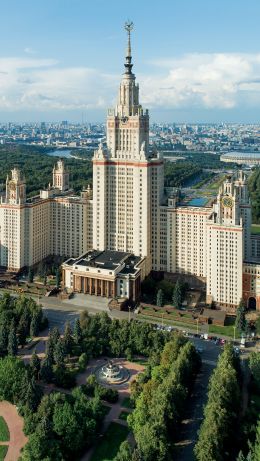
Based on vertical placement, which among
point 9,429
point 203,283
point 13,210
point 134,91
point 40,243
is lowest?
point 9,429

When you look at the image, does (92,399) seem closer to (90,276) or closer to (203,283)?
(90,276)

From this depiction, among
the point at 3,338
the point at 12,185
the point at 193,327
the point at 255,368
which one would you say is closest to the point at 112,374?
the point at 3,338

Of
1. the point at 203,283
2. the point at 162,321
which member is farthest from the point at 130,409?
the point at 203,283

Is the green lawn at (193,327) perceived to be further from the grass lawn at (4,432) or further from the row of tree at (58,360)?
the grass lawn at (4,432)

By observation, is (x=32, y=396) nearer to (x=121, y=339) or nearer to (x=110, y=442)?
(x=110, y=442)

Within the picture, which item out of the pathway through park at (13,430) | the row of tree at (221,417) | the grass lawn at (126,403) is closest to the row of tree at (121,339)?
the grass lawn at (126,403)

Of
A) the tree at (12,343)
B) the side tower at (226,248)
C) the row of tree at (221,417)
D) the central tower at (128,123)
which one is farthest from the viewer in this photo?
the central tower at (128,123)
